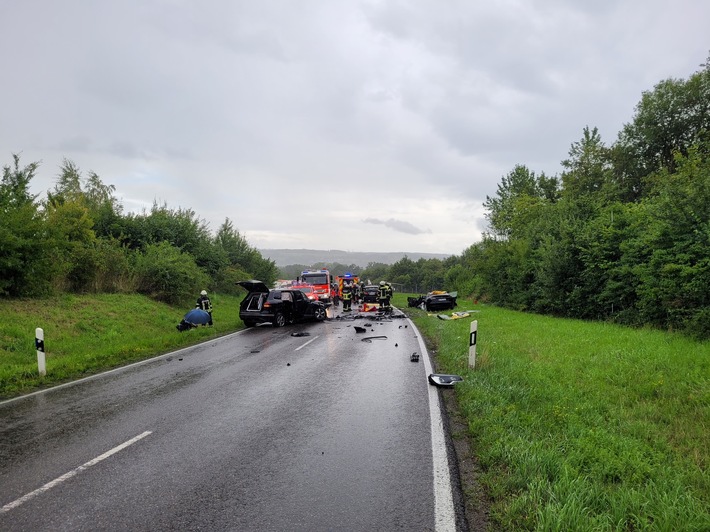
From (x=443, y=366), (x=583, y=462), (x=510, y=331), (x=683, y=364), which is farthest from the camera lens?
(x=510, y=331)

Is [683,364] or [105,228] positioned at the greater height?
[105,228]

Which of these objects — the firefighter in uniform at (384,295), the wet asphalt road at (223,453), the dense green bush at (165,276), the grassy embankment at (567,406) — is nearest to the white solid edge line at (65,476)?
the wet asphalt road at (223,453)

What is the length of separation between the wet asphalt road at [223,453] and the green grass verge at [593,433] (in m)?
0.75

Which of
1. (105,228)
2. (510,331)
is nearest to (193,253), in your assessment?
(105,228)

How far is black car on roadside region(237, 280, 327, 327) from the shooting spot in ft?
59.2

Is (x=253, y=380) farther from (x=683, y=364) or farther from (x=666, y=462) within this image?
(x=683, y=364)

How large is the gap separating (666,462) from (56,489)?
19.2 ft

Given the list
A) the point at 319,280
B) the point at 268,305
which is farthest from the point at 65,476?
the point at 319,280

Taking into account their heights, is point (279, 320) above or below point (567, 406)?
above

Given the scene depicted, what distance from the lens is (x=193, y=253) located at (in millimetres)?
30203

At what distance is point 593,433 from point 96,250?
20.1 meters

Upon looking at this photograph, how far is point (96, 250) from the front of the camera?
754 inches

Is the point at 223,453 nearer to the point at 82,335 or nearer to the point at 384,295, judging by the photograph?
the point at 82,335

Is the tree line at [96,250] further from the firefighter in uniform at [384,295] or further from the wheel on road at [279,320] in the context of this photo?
the firefighter in uniform at [384,295]
